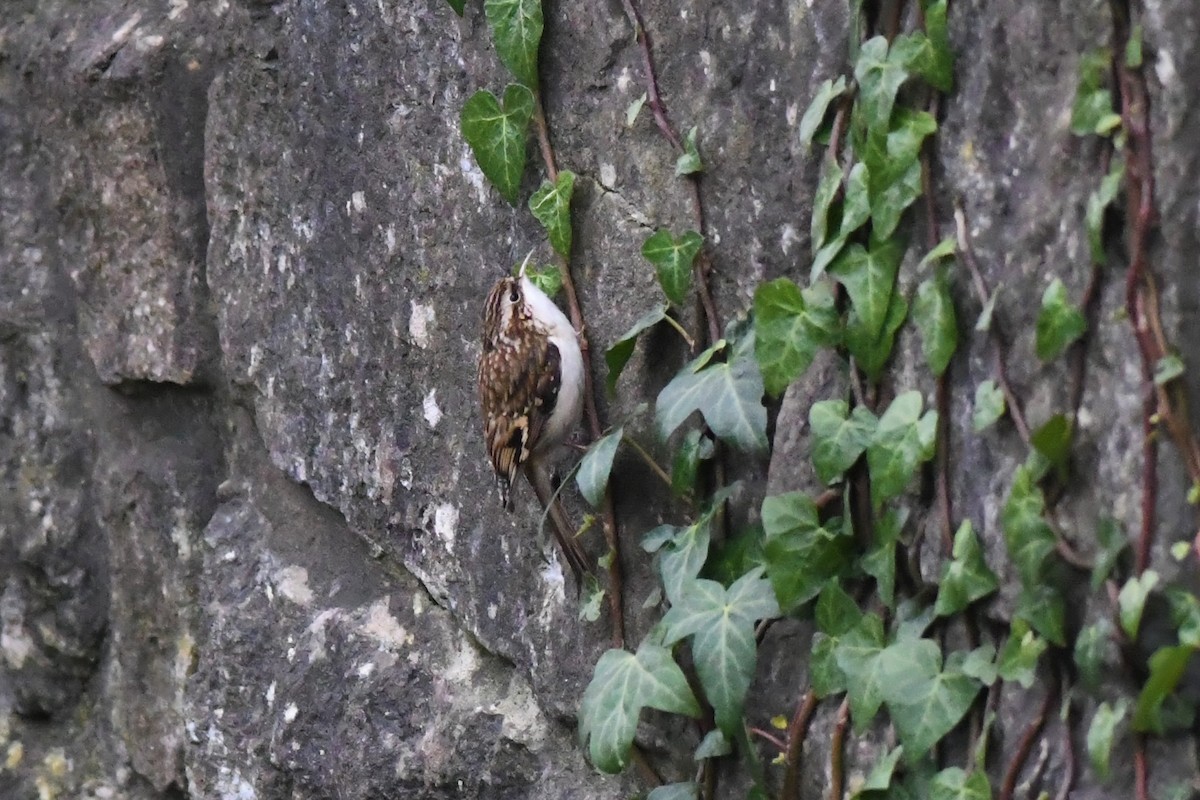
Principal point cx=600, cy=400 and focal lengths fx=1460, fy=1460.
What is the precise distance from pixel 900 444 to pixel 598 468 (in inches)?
27.2

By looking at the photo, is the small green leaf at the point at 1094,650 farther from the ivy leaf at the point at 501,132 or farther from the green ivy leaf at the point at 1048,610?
the ivy leaf at the point at 501,132

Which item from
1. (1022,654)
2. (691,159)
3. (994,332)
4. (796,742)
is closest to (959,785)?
(1022,654)

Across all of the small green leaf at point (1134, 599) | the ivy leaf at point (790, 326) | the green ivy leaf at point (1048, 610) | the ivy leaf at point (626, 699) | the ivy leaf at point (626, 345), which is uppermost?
the ivy leaf at point (790, 326)

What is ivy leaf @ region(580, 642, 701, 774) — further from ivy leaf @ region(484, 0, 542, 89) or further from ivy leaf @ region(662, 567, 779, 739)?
ivy leaf @ region(484, 0, 542, 89)

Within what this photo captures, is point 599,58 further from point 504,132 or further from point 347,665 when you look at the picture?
point 347,665

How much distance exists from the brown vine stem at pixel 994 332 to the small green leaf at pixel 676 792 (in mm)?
949

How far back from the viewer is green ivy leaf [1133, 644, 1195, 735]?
176 cm

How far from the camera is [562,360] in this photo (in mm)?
2834

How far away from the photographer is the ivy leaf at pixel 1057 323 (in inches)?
74.5

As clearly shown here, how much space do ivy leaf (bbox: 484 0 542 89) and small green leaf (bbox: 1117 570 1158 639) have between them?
59.0 inches

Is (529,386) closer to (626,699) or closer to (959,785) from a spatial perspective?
(626,699)

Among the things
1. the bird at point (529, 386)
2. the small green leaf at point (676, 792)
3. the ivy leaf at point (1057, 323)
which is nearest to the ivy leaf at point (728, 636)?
the small green leaf at point (676, 792)

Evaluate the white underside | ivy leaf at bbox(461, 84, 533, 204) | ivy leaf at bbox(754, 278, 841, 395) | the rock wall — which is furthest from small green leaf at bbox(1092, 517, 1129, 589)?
ivy leaf at bbox(461, 84, 533, 204)

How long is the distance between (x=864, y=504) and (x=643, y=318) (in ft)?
1.94
